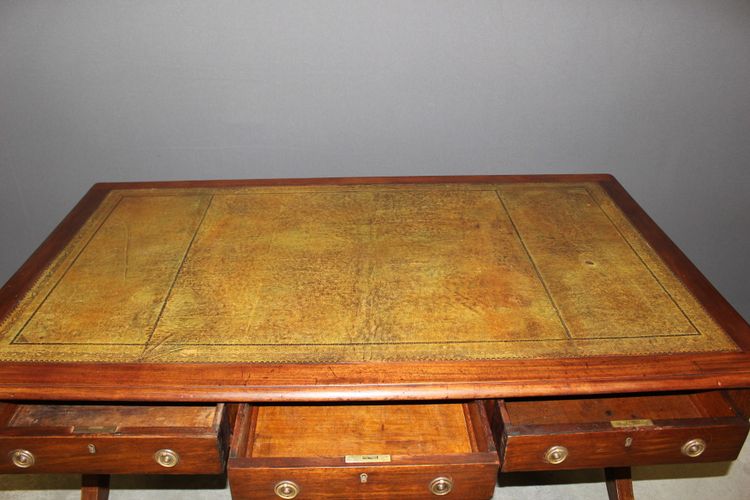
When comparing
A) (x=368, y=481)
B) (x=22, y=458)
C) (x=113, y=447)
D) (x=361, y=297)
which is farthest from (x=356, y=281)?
(x=22, y=458)

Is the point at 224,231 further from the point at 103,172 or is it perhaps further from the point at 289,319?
the point at 103,172

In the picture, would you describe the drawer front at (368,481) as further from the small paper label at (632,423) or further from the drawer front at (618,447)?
the small paper label at (632,423)

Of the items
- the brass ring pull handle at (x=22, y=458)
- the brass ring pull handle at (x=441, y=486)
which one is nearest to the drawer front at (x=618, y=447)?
the brass ring pull handle at (x=441, y=486)

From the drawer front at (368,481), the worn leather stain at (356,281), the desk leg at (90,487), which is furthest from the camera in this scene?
the desk leg at (90,487)

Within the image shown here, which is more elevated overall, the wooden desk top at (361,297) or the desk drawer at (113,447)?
the wooden desk top at (361,297)

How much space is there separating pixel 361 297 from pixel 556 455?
1.58ft

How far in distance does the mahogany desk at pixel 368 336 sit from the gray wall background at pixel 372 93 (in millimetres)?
400

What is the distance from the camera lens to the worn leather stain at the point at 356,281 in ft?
3.91

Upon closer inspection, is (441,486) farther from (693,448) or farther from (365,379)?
(693,448)

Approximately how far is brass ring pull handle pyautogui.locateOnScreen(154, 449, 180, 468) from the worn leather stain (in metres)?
0.16

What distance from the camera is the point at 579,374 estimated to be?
1.12 m

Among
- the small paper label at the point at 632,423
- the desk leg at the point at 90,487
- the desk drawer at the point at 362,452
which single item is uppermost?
the small paper label at the point at 632,423

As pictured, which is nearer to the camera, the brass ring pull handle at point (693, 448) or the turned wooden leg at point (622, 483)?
the brass ring pull handle at point (693, 448)

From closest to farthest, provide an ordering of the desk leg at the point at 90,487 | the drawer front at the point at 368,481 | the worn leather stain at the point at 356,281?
1. the drawer front at the point at 368,481
2. the worn leather stain at the point at 356,281
3. the desk leg at the point at 90,487
